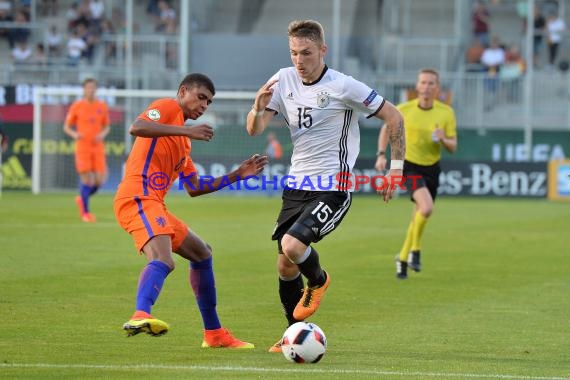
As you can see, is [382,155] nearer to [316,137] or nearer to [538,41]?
[316,137]

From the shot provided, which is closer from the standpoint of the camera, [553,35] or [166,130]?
[166,130]

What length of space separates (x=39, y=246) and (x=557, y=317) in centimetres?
855

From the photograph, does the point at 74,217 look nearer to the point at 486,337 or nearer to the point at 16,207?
the point at 16,207

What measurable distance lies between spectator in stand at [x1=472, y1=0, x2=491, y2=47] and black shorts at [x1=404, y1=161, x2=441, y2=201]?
22.8m

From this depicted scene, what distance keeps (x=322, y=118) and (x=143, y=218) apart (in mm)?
1650

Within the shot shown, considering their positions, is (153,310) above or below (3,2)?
below

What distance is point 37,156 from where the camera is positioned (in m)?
29.5

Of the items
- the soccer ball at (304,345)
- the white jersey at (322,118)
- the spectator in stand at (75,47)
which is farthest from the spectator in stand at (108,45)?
the soccer ball at (304,345)

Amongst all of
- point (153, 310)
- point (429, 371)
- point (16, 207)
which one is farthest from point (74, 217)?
point (429, 371)

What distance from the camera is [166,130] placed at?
27.3 ft

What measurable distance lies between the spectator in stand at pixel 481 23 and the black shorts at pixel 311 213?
1134 inches

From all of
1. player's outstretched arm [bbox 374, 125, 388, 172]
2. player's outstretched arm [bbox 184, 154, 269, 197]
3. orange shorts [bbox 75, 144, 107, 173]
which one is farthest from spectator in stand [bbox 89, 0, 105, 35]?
player's outstretched arm [bbox 184, 154, 269, 197]

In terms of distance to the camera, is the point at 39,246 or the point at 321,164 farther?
the point at 39,246

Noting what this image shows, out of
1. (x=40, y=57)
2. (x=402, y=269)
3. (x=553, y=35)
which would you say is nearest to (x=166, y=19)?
(x=40, y=57)
